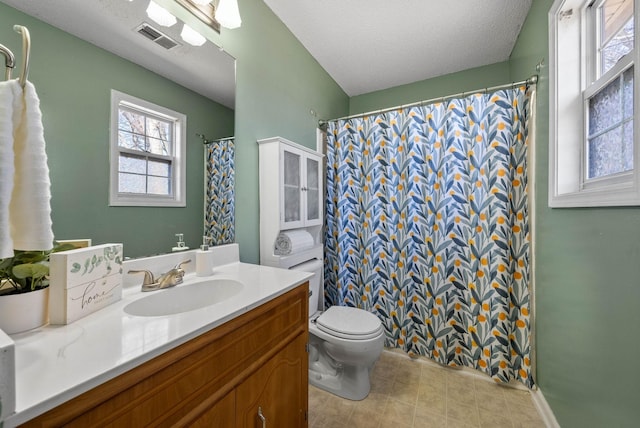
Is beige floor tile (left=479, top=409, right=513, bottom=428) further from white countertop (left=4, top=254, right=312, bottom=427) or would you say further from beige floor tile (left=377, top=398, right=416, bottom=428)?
white countertop (left=4, top=254, right=312, bottom=427)

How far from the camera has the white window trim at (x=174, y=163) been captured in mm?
913

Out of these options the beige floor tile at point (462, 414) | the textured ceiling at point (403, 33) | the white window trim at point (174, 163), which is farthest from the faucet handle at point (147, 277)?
the textured ceiling at point (403, 33)

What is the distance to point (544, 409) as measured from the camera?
1.38m

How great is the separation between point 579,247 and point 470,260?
63 centimetres

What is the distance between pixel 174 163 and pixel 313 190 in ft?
3.20

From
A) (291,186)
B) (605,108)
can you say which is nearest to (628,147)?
(605,108)

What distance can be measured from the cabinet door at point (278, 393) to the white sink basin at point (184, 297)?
321mm

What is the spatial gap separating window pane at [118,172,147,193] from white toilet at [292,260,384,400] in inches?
38.6

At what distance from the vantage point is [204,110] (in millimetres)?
1262

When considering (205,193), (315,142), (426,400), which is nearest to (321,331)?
(426,400)

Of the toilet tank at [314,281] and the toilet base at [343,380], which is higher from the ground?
the toilet tank at [314,281]

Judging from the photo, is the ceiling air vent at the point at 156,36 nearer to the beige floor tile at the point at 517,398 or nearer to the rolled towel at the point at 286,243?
the rolled towel at the point at 286,243

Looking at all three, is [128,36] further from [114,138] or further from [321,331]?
[321,331]

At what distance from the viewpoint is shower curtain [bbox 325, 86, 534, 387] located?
5.20ft
